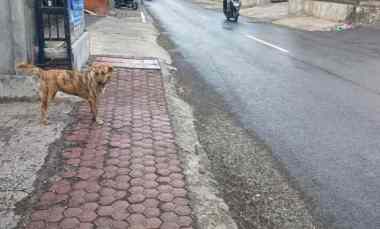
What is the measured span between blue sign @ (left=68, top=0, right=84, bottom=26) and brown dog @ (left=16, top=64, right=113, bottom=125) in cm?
250

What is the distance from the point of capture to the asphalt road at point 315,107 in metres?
4.61

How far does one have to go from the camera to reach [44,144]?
5117 millimetres

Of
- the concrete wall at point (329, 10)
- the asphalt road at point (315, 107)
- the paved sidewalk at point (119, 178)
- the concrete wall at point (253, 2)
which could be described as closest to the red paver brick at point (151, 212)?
the paved sidewalk at point (119, 178)

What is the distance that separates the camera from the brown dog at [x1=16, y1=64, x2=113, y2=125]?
572 centimetres

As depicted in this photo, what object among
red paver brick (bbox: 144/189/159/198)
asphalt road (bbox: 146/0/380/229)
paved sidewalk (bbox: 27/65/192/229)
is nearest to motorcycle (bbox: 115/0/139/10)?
asphalt road (bbox: 146/0/380/229)

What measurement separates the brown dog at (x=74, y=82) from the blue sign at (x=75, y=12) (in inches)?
98.3

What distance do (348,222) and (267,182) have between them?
947 mm

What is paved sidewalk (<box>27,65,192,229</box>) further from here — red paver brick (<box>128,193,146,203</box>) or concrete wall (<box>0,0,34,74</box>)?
concrete wall (<box>0,0,34,74</box>)

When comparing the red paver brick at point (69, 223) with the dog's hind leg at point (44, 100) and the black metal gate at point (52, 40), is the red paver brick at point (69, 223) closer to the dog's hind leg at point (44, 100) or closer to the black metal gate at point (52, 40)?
the dog's hind leg at point (44, 100)

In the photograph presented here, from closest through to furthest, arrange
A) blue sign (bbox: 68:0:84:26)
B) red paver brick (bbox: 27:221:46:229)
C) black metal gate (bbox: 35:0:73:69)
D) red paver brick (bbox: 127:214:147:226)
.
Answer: red paver brick (bbox: 27:221:46:229)
red paver brick (bbox: 127:214:147:226)
black metal gate (bbox: 35:0:73:69)
blue sign (bbox: 68:0:84:26)

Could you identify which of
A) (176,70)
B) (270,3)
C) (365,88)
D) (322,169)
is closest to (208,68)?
(176,70)

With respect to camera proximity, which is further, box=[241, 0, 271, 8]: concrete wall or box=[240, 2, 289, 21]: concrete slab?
box=[241, 0, 271, 8]: concrete wall

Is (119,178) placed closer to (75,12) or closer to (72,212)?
(72,212)

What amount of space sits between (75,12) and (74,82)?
10.5 ft
